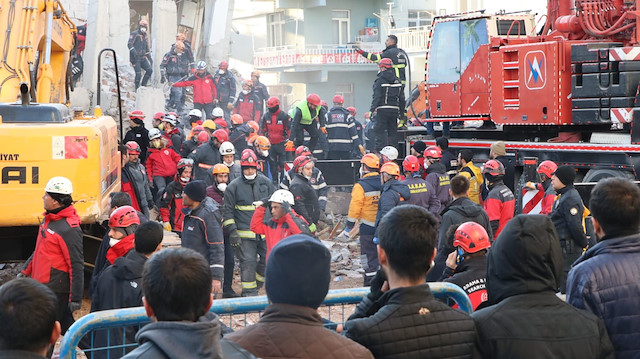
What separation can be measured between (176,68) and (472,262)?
747 inches

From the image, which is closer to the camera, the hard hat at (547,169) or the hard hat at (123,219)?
the hard hat at (123,219)

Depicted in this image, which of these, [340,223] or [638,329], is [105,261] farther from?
[340,223]

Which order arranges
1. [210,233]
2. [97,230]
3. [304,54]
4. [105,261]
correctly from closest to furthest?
1. [105,261]
2. [210,233]
3. [97,230]
4. [304,54]

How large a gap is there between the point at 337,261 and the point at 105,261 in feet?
21.2

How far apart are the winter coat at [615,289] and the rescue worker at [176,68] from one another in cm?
2008

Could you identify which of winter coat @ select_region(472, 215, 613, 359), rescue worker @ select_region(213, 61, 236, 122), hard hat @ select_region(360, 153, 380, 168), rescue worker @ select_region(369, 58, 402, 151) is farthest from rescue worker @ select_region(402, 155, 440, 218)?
rescue worker @ select_region(213, 61, 236, 122)

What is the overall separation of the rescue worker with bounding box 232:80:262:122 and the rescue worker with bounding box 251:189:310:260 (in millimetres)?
12614

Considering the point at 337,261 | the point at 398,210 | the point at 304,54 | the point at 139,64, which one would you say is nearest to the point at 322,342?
the point at 398,210

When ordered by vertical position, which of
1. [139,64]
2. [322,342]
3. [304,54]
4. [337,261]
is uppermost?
[304,54]

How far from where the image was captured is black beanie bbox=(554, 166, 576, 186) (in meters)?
9.15

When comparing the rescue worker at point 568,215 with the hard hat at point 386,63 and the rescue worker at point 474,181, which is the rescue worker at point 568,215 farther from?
the hard hat at point 386,63

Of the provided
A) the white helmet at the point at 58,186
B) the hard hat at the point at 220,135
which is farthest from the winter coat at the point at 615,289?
the hard hat at the point at 220,135

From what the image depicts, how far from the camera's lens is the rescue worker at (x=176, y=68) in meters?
23.3

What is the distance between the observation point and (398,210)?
11.7ft
